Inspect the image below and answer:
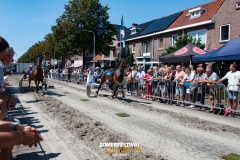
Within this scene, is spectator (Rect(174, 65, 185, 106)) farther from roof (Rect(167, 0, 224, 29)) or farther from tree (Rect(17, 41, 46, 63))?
tree (Rect(17, 41, 46, 63))

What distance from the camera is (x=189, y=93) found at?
1054 cm

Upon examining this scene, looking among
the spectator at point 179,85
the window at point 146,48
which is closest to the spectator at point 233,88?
the spectator at point 179,85

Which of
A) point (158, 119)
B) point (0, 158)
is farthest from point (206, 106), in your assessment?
point (0, 158)

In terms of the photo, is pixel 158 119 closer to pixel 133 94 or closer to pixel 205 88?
pixel 205 88

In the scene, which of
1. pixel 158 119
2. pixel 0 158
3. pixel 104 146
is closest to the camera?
pixel 0 158

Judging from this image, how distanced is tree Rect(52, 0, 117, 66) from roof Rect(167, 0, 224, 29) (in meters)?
14.2

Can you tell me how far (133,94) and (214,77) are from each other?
621 centimetres

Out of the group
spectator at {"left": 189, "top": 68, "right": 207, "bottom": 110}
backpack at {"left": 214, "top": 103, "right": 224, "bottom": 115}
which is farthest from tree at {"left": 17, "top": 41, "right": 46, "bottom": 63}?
backpack at {"left": 214, "top": 103, "right": 224, "bottom": 115}

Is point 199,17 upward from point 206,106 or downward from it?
upward

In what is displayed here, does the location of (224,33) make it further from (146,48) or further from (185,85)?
(185,85)

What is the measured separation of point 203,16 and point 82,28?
21117mm

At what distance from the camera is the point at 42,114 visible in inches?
332

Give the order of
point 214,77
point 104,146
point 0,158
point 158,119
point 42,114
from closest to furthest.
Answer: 1. point 0,158
2. point 104,146
3. point 158,119
4. point 42,114
5. point 214,77

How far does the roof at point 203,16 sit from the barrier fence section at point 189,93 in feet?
47.9
